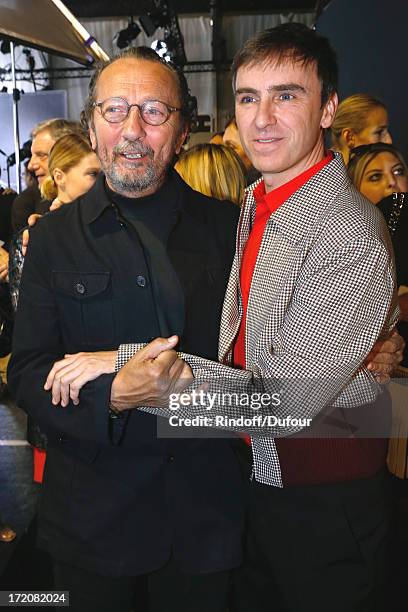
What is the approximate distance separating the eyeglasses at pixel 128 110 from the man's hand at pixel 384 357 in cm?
84

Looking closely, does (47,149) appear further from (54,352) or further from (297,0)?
(297,0)

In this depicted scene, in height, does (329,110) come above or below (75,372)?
above

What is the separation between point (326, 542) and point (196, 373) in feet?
1.79

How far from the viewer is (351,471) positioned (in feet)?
4.56

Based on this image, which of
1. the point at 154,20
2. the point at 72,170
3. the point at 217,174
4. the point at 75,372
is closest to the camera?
the point at 75,372

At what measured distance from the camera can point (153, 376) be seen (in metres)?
1.21

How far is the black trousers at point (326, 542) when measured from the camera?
4.53 ft

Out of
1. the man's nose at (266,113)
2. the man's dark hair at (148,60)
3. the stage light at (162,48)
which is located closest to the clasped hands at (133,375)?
the man's nose at (266,113)

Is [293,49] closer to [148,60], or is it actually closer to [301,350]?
[148,60]

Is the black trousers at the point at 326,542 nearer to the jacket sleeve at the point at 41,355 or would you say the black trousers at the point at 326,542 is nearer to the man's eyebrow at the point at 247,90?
the jacket sleeve at the point at 41,355

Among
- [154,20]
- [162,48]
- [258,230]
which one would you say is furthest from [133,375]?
[162,48]

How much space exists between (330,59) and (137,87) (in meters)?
0.51

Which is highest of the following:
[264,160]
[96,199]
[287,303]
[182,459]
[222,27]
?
[222,27]

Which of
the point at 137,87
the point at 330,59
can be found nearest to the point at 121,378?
the point at 137,87
